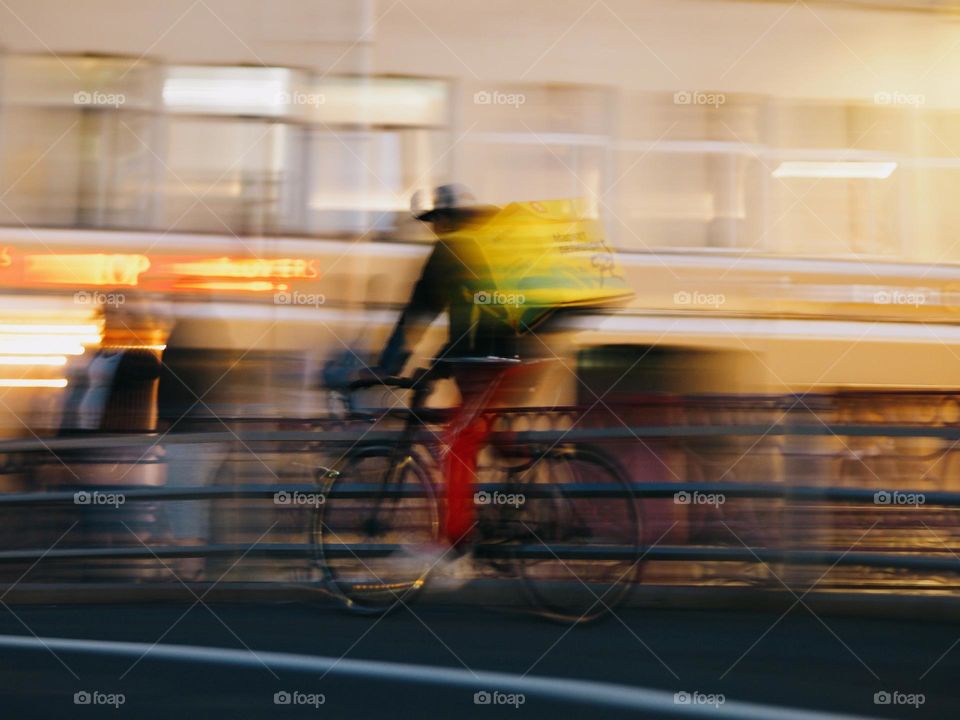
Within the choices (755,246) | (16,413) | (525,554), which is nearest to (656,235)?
(755,246)

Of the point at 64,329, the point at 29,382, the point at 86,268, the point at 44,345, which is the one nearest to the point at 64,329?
the point at 64,329

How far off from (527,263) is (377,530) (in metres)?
1.23

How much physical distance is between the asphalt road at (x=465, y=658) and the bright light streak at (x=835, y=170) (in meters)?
3.74

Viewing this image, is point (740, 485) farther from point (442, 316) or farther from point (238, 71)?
point (238, 71)

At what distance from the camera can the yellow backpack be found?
5211mm

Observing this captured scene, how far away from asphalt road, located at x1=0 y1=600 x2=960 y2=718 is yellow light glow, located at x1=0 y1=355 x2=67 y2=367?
192 centimetres

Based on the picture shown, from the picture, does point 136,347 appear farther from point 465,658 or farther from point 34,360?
point 465,658

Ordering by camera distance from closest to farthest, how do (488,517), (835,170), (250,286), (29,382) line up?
1. (488,517)
2. (29,382)
3. (250,286)
4. (835,170)

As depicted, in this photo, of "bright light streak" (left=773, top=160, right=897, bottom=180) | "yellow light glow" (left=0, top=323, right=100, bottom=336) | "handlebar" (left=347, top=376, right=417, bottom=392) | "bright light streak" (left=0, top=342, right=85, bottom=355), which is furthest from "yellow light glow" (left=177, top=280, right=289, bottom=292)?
"bright light streak" (left=773, top=160, right=897, bottom=180)

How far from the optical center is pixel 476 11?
25.0 ft

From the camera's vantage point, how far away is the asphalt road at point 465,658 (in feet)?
12.9

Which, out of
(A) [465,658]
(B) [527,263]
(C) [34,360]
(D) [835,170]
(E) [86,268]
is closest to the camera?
(A) [465,658]

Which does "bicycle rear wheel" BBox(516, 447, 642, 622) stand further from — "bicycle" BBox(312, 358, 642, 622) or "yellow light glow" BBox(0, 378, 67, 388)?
"yellow light glow" BBox(0, 378, 67, 388)

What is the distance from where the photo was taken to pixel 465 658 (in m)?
4.61
